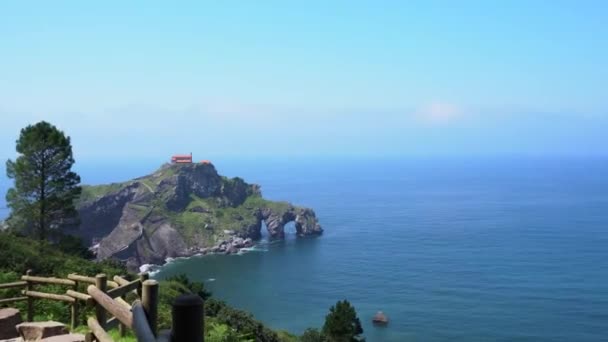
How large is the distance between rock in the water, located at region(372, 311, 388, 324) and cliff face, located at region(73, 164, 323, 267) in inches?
2685

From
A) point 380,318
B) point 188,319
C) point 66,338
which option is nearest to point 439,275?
point 380,318

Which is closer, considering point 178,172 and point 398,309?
point 398,309

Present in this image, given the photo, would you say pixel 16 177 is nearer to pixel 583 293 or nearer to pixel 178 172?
pixel 583 293

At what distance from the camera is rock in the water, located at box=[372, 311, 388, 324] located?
242 feet

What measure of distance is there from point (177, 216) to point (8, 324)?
139m

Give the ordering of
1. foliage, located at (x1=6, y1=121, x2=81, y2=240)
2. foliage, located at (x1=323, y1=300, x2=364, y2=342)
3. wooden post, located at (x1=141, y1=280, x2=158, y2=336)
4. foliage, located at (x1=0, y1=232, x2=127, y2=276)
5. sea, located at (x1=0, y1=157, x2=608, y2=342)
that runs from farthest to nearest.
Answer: sea, located at (x1=0, y1=157, x2=608, y2=342)
foliage, located at (x1=323, y1=300, x2=364, y2=342)
foliage, located at (x1=6, y1=121, x2=81, y2=240)
foliage, located at (x1=0, y1=232, x2=127, y2=276)
wooden post, located at (x1=141, y1=280, x2=158, y2=336)

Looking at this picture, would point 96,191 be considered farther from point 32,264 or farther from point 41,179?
point 32,264

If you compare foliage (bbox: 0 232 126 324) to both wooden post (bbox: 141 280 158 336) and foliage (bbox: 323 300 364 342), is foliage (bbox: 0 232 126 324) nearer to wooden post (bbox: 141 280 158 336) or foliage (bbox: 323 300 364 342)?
wooden post (bbox: 141 280 158 336)

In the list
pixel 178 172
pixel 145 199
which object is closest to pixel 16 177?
pixel 145 199

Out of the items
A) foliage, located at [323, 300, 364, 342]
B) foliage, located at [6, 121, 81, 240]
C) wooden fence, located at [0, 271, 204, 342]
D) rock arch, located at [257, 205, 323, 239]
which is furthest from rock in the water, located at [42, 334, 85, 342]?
rock arch, located at [257, 205, 323, 239]

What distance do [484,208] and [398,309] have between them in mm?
112768

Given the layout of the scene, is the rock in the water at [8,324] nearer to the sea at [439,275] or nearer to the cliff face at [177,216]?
the sea at [439,275]

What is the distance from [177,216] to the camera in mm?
147250

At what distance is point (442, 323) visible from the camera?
71.7 m
